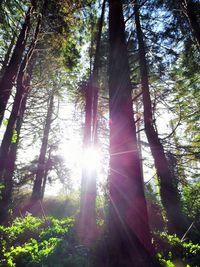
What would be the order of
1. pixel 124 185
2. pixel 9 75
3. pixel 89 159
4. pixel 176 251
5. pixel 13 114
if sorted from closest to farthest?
pixel 124 185
pixel 176 251
pixel 13 114
pixel 9 75
pixel 89 159

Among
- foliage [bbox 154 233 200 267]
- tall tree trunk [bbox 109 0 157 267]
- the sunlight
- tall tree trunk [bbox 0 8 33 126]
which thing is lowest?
foliage [bbox 154 233 200 267]

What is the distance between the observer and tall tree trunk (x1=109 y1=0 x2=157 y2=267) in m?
2.97

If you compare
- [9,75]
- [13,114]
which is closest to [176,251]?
[13,114]

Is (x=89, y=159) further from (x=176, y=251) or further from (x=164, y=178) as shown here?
(x=176, y=251)

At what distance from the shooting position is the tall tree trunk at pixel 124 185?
2.97 meters

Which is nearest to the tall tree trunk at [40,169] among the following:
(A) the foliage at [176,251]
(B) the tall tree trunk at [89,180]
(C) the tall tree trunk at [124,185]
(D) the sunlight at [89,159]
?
(B) the tall tree trunk at [89,180]

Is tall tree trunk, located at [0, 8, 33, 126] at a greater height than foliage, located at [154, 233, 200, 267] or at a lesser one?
greater

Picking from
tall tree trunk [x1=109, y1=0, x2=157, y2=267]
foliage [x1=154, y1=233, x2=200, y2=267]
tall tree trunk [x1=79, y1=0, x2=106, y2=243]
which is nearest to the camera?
tall tree trunk [x1=109, y1=0, x2=157, y2=267]

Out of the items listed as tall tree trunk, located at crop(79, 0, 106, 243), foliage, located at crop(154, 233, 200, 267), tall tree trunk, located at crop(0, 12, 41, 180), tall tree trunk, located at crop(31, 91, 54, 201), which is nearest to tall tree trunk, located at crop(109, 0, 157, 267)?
foliage, located at crop(154, 233, 200, 267)

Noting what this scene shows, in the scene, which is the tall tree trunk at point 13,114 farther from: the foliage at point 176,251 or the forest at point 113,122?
the foliage at point 176,251

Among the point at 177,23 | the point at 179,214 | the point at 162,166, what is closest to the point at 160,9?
the point at 177,23

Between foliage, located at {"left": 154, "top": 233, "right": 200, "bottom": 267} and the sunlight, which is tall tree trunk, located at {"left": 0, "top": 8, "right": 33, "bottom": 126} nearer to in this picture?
the sunlight

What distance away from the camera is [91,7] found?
8.26m

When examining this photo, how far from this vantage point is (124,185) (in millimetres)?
3295
